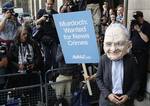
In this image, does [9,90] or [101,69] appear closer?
[101,69]

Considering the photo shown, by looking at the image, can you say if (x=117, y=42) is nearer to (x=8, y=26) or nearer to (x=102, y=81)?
(x=102, y=81)

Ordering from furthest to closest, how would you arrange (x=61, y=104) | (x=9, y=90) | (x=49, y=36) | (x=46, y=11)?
(x=46, y=11)
(x=49, y=36)
(x=61, y=104)
(x=9, y=90)

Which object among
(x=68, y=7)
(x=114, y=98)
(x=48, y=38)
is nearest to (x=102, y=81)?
(x=114, y=98)

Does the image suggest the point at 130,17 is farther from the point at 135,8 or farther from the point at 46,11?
the point at 46,11

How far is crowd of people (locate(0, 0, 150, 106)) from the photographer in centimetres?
431

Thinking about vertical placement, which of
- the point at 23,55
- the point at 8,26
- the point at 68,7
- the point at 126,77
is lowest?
the point at 23,55

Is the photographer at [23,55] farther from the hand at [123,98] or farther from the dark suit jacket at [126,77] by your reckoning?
the hand at [123,98]

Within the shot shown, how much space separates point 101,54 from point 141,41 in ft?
2.22

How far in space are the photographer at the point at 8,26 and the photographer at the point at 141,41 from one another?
7.57 feet

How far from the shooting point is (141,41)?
6.02m

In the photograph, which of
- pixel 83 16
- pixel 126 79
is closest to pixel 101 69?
pixel 126 79

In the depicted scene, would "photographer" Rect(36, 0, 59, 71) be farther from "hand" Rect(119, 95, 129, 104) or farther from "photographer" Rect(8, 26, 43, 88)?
"hand" Rect(119, 95, 129, 104)

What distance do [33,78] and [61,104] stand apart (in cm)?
61

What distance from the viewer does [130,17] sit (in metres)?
6.36
